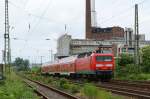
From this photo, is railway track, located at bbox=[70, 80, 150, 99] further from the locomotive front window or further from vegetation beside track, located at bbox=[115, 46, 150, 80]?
vegetation beside track, located at bbox=[115, 46, 150, 80]

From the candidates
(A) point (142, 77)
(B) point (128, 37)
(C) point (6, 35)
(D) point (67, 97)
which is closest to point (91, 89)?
(D) point (67, 97)

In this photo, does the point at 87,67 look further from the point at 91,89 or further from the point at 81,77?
the point at 91,89

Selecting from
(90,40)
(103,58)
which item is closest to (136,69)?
(103,58)

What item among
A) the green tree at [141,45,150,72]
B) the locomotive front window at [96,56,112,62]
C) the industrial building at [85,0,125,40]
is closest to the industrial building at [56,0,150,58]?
the industrial building at [85,0,125,40]

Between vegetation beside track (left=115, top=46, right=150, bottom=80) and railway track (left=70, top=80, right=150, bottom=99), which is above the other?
vegetation beside track (left=115, top=46, right=150, bottom=80)

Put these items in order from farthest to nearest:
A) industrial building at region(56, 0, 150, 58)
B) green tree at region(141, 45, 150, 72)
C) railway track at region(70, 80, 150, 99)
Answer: industrial building at region(56, 0, 150, 58) → green tree at region(141, 45, 150, 72) → railway track at region(70, 80, 150, 99)

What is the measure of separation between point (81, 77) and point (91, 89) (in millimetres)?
28135

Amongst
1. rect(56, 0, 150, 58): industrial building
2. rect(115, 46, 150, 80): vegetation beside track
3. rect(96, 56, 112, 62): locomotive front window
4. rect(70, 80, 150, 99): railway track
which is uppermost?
rect(56, 0, 150, 58): industrial building

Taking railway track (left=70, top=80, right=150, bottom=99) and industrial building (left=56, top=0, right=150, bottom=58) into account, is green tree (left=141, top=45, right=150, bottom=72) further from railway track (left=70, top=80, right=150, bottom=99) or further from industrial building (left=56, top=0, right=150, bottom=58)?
industrial building (left=56, top=0, right=150, bottom=58)

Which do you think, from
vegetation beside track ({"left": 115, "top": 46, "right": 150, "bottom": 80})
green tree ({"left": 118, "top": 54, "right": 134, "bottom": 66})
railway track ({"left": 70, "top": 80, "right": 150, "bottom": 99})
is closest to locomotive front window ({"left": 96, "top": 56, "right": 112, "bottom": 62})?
vegetation beside track ({"left": 115, "top": 46, "right": 150, "bottom": 80})

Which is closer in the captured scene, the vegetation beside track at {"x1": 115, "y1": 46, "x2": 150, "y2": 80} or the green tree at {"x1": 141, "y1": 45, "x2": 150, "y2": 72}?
the vegetation beside track at {"x1": 115, "y1": 46, "x2": 150, "y2": 80}

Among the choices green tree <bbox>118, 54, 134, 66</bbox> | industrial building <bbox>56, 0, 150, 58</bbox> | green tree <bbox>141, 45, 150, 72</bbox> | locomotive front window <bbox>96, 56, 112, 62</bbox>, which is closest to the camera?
locomotive front window <bbox>96, 56, 112, 62</bbox>

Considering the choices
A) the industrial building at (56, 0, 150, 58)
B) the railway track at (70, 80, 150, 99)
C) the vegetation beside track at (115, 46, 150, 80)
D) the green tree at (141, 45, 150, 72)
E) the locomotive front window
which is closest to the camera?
the railway track at (70, 80, 150, 99)

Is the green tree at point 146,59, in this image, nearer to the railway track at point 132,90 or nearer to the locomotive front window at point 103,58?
the locomotive front window at point 103,58
